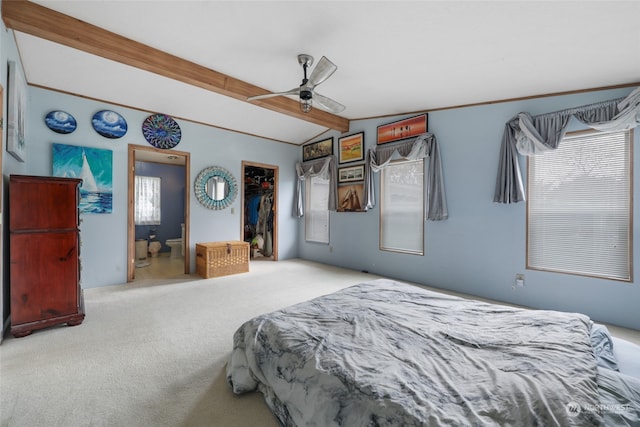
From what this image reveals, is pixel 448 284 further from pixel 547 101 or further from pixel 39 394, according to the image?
pixel 39 394

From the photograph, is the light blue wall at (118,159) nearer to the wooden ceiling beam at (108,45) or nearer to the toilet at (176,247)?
the wooden ceiling beam at (108,45)

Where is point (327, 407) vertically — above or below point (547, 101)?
below

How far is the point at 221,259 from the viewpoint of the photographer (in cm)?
476

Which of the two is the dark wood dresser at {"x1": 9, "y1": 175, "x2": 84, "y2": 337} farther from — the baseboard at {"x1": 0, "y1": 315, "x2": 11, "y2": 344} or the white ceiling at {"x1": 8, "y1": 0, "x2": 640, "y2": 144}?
the white ceiling at {"x1": 8, "y1": 0, "x2": 640, "y2": 144}

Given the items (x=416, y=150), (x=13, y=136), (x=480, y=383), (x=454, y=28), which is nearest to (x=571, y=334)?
(x=480, y=383)

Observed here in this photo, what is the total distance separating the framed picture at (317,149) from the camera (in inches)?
228

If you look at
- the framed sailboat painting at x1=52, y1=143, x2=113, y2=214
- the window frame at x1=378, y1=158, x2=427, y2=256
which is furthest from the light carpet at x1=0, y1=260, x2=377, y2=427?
the window frame at x1=378, y1=158, x2=427, y2=256

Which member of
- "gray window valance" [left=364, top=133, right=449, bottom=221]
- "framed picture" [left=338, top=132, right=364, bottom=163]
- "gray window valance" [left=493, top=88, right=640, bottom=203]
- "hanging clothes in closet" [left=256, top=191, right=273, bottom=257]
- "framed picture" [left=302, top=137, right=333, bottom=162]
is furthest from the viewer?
Result: "hanging clothes in closet" [left=256, top=191, right=273, bottom=257]

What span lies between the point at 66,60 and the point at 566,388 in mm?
4946

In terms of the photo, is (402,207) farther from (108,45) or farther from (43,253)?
(43,253)

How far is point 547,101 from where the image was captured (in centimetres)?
325

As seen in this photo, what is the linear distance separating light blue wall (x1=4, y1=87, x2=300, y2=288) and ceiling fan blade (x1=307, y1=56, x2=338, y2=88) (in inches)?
118

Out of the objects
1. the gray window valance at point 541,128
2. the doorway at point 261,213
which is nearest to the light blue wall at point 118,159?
the doorway at point 261,213

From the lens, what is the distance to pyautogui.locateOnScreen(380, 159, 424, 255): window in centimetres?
448
